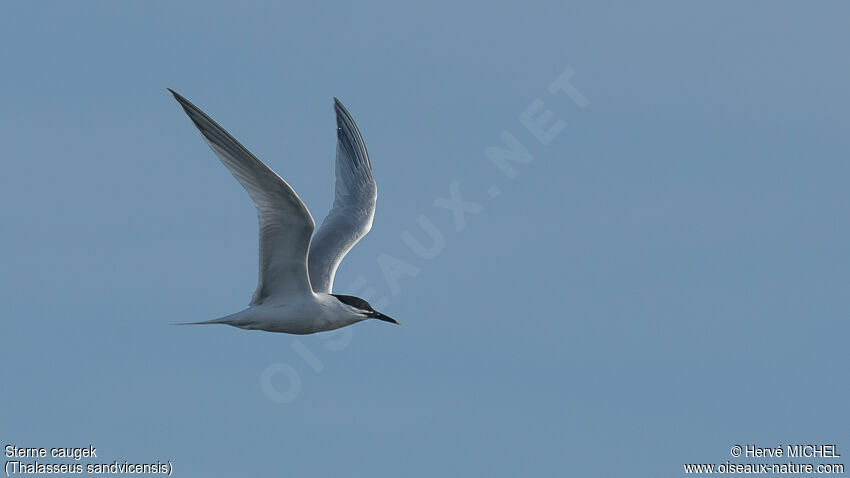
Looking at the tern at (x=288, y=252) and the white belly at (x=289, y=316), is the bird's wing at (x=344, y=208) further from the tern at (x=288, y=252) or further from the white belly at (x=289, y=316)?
the white belly at (x=289, y=316)

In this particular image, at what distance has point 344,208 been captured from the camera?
19.4m

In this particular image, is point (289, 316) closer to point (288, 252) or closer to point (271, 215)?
point (288, 252)

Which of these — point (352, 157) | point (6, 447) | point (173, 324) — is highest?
point (352, 157)

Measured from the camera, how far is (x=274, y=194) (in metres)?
14.4

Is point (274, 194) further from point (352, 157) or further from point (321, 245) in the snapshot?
point (352, 157)

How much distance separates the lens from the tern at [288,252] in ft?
46.6

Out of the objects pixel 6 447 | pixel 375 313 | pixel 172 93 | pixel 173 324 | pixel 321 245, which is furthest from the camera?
pixel 321 245

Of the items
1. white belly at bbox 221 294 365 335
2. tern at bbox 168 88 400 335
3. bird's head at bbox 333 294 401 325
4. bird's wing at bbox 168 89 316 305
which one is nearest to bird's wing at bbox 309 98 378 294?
tern at bbox 168 88 400 335

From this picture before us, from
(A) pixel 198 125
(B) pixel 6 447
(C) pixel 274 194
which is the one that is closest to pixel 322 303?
(C) pixel 274 194

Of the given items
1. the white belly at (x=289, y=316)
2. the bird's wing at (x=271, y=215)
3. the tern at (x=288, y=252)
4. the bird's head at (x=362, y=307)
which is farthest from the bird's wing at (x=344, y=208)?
the bird's wing at (x=271, y=215)

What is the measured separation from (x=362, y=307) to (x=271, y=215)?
2702 mm

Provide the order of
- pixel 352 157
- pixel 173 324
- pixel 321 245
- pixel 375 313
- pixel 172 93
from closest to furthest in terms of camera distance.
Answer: pixel 172 93, pixel 173 324, pixel 375 313, pixel 321 245, pixel 352 157

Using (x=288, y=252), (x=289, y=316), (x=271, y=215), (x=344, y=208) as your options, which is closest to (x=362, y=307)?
(x=289, y=316)

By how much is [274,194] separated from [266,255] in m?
1.15
